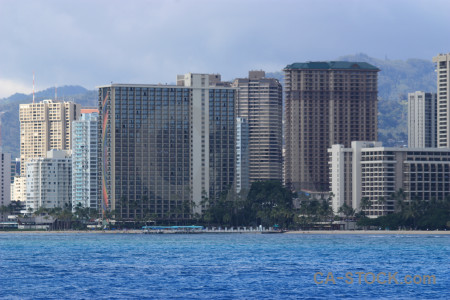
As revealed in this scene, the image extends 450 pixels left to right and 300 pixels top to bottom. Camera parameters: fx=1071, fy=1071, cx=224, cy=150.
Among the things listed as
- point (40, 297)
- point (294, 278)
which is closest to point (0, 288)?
point (40, 297)

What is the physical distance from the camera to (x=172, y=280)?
495 ft

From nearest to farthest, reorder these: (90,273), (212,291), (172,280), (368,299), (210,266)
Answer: (368,299) → (212,291) → (172,280) → (90,273) → (210,266)

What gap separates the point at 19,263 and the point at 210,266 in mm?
37978

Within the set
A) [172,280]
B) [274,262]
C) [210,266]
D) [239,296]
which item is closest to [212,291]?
[239,296]

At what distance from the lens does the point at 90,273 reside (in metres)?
165

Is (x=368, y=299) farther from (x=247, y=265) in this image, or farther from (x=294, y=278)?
(x=247, y=265)

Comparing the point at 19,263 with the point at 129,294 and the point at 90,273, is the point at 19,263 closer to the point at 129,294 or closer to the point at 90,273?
the point at 90,273

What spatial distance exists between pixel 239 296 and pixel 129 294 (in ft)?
45.5

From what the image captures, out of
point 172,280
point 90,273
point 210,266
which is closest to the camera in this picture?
point 172,280

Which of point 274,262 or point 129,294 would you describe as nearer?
point 129,294

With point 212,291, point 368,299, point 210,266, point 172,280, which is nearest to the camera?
point 368,299

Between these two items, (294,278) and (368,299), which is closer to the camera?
(368,299)

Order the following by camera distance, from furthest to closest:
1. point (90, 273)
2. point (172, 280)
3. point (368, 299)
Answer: point (90, 273)
point (172, 280)
point (368, 299)

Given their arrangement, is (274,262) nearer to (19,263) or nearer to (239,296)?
(19,263)
